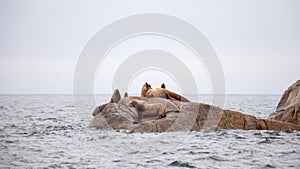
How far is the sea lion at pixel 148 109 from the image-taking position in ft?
67.4

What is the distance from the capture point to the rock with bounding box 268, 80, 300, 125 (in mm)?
22641

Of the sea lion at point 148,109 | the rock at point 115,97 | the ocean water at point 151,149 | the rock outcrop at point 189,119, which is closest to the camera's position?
the ocean water at point 151,149

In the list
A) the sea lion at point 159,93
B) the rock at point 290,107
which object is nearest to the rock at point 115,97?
the sea lion at point 159,93

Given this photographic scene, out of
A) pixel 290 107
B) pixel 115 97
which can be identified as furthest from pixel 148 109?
pixel 290 107

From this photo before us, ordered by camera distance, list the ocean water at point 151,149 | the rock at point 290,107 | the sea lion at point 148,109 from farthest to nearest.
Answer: the rock at point 290,107 → the sea lion at point 148,109 → the ocean water at point 151,149

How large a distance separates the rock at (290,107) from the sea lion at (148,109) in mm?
7734

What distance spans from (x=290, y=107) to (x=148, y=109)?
8651mm

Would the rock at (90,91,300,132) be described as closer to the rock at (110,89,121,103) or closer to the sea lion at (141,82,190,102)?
the sea lion at (141,82,190,102)

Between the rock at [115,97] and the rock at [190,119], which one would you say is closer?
the rock at [190,119]

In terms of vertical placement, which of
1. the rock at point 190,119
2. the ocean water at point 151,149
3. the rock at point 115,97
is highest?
the rock at point 115,97

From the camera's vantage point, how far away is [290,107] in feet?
75.9

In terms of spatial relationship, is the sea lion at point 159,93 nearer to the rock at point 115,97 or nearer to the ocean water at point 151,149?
the rock at point 115,97

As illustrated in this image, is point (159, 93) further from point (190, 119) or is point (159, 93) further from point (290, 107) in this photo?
point (290, 107)

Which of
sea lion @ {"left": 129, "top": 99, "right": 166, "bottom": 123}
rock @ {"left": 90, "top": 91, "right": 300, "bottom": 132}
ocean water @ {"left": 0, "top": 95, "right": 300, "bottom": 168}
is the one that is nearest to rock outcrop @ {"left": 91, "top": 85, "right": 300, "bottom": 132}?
rock @ {"left": 90, "top": 91, "right": 300, "bottom": 132}
